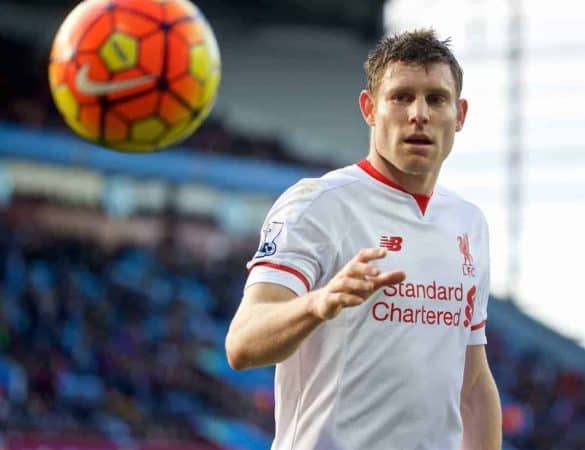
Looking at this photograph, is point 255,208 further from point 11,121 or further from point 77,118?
point 77,118

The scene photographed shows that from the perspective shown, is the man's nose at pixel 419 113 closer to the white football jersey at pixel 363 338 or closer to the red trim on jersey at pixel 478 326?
the white football jersey at pixel 363 338

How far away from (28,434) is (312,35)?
16182 mm

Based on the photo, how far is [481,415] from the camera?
3.73 m

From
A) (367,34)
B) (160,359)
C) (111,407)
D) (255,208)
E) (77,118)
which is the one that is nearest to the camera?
(77,118)

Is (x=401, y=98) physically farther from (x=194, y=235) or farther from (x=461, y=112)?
Answer: (x=194, y=235)

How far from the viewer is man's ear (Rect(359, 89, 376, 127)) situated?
3429 millimetres

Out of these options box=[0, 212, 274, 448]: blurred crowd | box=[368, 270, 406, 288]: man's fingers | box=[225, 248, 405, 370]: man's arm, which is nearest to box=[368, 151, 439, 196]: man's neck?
box=[225, 248, 405, 370]: man's arm

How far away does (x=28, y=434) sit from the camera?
14094 mm

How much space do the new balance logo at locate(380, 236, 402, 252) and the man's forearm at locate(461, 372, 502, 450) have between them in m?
0.64

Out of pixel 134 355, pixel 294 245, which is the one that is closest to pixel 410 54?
pixel 294 245

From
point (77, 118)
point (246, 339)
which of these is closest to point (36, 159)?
point (77, 118)

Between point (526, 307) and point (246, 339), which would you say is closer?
point (246, 339)

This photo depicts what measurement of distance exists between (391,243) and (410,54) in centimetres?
54

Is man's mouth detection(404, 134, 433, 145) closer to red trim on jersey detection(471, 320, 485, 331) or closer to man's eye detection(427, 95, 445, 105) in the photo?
man's eye detection(427, 95, 445, 105)
